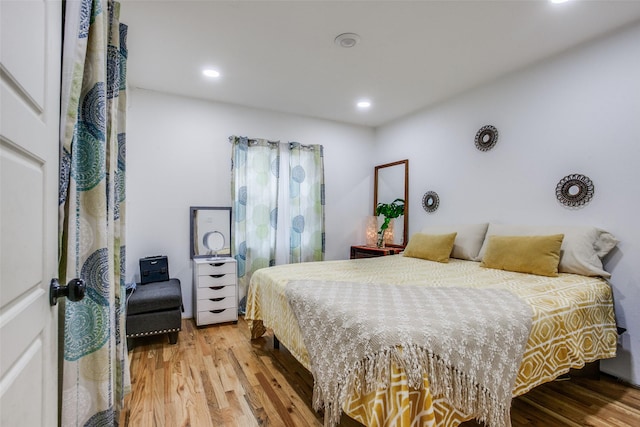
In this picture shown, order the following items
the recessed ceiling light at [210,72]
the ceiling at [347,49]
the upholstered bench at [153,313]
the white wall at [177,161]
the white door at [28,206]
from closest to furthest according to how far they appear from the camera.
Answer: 1. the white door at [28,206]
2. the ceiling at [347,49]
3. the upholstered bench at [153,313]
4. the recessed ceiling light at [210,72]
5. the white wall at [177,161]

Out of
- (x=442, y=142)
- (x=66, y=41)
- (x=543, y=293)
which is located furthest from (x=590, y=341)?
(x=66, y=41)

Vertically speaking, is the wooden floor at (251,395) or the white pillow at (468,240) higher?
the white pillow at (468,240)

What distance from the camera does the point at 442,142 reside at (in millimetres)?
3693

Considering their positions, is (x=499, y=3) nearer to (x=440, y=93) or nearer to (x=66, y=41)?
(x=440, y=93)

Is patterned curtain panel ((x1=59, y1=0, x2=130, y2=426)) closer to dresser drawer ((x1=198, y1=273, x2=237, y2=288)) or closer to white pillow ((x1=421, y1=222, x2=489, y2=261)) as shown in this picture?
dresser drawer ((x1=198, y1=273, x2=237, y2=288))

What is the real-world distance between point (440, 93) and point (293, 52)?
71.7 inches

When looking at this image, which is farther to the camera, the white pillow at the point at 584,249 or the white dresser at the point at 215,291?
the white dresser at the point at 215,291

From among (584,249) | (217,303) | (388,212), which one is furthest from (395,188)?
(217,303)

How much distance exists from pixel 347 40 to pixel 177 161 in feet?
7.50

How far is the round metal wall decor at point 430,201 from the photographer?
12.2 ft

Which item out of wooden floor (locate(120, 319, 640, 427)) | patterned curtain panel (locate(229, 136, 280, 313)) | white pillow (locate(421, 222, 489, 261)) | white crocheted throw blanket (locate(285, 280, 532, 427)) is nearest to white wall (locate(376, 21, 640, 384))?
white pillow (locate(421, 222, 489, 261))

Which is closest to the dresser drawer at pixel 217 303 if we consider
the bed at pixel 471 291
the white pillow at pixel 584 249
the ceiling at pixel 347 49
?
the bed at pixel 471 291

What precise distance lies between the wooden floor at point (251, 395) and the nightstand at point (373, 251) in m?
1.88

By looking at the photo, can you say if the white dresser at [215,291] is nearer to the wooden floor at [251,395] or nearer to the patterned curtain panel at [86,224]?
the wooden floor at [251,395]
